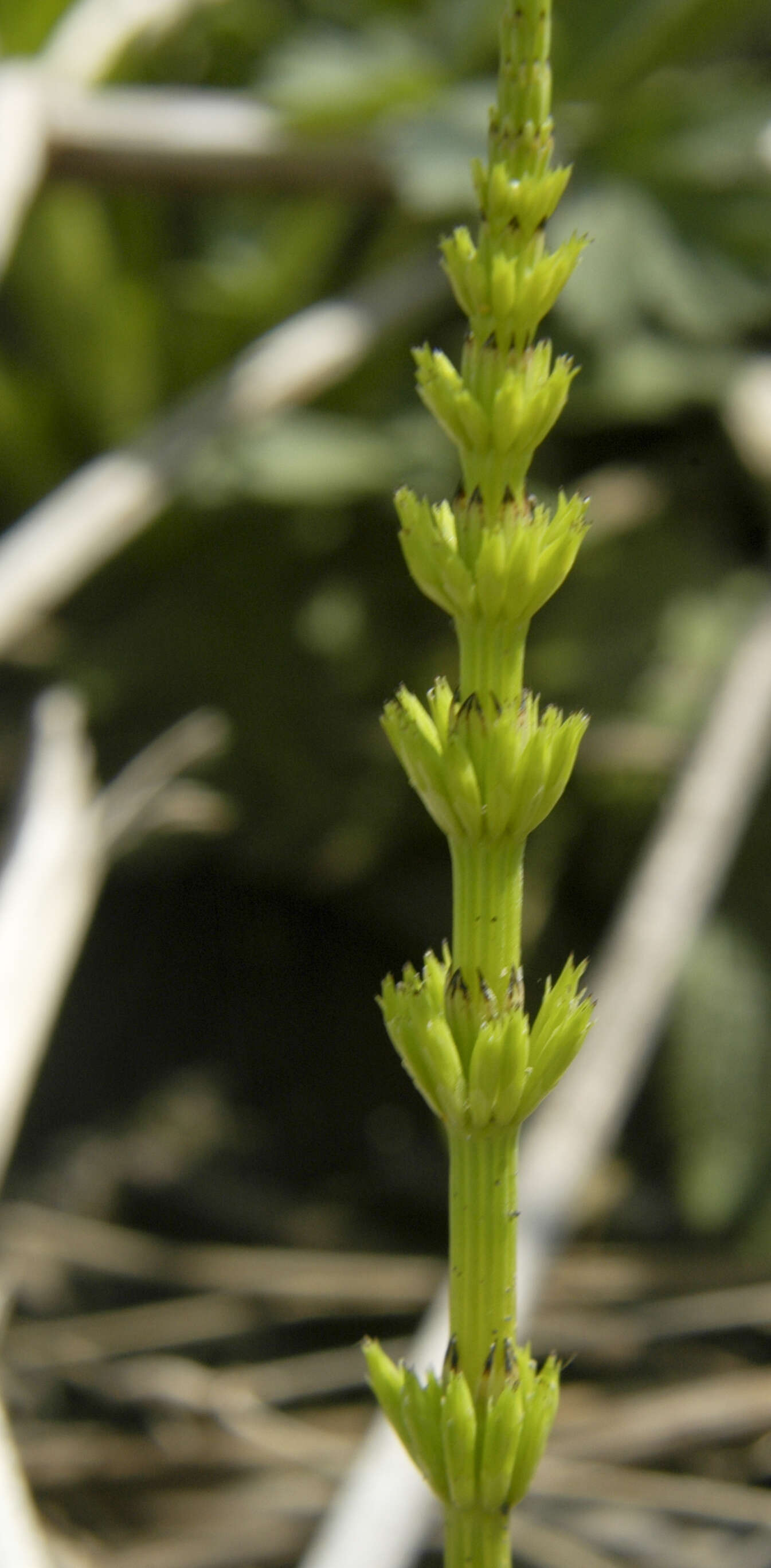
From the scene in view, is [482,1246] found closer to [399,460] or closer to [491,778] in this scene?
[491,778]

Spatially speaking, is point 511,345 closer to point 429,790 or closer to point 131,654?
point 429,790

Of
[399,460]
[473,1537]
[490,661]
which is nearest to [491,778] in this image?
[490,661]

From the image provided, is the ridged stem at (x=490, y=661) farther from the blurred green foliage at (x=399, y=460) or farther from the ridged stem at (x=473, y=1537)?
the blurred green foliage at (x=399, y=460)

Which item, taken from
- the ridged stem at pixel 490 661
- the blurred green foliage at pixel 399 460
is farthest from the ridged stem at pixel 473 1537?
the blurred green foliage at pixel 399 460

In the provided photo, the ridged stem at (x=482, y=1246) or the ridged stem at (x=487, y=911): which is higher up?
the ridged stem at (x=487, y=911)

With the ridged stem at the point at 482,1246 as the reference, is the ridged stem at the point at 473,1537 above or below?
below

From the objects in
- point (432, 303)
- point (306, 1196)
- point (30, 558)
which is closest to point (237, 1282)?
point (306, 1196)

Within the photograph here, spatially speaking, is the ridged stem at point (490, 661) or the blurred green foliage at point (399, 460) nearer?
the ridged stem at point (490, 661)

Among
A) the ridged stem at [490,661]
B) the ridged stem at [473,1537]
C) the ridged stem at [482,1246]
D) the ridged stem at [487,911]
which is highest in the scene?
the ridged stem at [490,661]
